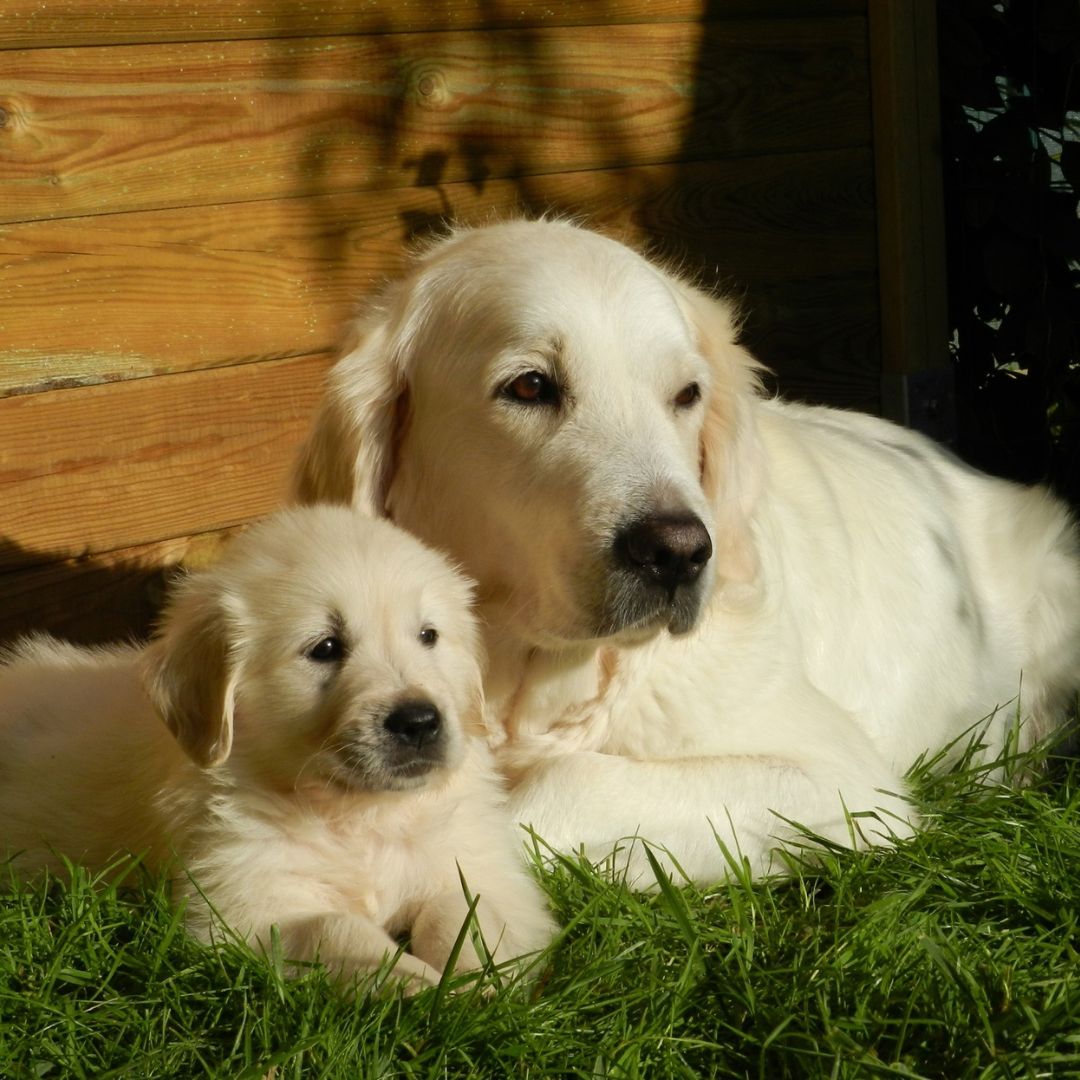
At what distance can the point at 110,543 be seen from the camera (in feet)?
15.2

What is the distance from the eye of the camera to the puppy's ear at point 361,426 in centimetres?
350

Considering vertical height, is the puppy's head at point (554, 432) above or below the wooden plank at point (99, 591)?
above

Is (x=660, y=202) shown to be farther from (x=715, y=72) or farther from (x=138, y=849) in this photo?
(x=138, y=849)

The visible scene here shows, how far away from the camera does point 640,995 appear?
262 cm

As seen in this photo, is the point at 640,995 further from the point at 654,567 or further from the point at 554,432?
the point at 554,432

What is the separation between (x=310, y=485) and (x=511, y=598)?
624mm

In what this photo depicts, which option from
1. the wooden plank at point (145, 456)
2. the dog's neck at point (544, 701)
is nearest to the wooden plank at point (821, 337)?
the wooden plank at point (145, 456)

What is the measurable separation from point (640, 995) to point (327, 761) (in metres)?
0.70

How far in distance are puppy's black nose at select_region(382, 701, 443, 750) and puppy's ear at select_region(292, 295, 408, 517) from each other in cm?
84

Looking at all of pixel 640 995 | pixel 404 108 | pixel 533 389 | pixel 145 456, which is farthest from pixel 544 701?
pixel 404 108

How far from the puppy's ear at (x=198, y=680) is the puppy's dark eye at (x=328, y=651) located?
157mm

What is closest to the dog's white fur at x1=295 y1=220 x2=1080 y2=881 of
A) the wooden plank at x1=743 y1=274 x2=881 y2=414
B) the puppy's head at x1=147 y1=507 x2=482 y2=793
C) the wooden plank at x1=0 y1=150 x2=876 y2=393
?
the puppy's head at x1=147 y1=507 x2=482 y2=793

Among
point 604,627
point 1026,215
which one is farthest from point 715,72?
point 604,627

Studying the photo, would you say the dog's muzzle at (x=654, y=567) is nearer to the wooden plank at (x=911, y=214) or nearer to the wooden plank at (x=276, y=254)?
the wooden plank at (x=276, y=254)
